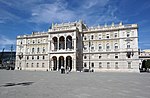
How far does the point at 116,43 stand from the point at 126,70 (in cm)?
1008

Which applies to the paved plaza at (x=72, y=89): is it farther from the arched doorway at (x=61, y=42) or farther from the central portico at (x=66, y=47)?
the arched doorway at (x=61, y=42)

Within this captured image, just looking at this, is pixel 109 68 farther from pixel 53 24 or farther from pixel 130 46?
pixel 53 24

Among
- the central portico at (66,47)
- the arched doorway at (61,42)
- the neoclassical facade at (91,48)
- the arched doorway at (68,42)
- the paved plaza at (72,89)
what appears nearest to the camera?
the paved plaza at (72,89)

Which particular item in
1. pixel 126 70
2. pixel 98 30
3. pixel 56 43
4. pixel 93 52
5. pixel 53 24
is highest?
pixel 53 24

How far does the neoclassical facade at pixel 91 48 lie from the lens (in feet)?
171

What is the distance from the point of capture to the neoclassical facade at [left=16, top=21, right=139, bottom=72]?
2053 inches

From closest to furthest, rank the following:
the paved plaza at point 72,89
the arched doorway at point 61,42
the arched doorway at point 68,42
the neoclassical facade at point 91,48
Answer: the paved plaza at point 72,89
the neoclassical facade at point 91,48
the arched doorway at point 68,42
the arched doorway at point 61,42

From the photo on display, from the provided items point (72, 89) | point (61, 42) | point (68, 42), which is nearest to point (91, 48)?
point (68, 42)

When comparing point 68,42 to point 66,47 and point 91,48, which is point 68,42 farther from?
point 91,48

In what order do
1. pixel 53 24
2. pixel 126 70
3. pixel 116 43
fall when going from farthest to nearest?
pixel 53 24 < pixel 116 43 < pixel 126 70

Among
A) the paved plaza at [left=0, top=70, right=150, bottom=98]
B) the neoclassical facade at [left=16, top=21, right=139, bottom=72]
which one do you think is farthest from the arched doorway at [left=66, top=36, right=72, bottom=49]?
the paved plaza at [left=0, top=70, right=150, bottom=98]

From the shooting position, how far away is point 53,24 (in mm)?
67000

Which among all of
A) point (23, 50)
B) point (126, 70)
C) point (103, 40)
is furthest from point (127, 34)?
point (23, 50)

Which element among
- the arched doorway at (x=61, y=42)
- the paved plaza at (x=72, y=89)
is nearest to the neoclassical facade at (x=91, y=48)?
the arched doorway at (x=61, y=42)
